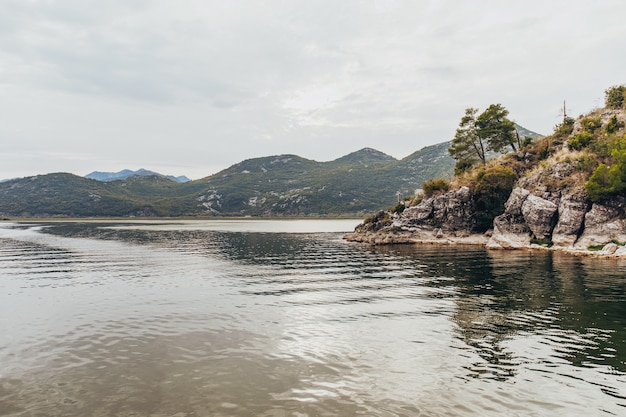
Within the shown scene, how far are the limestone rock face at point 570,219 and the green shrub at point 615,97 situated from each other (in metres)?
33.3

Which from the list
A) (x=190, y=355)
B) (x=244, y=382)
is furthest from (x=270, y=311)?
(x=244, y=382)

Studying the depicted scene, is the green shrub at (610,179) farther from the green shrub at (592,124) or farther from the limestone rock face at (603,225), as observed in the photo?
the green shrub at (592,124)

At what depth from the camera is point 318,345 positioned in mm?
20844

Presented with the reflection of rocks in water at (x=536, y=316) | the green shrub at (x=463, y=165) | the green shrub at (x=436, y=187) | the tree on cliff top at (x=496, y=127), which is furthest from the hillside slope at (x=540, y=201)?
the reflection of rocks in water at (x=536, y=316)

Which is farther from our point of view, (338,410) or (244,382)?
(244,382)

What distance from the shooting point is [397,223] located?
91688 mm

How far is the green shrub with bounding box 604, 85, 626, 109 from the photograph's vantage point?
270 ft

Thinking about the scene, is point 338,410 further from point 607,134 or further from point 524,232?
point 607,134

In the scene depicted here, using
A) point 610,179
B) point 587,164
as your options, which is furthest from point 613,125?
point 610,179

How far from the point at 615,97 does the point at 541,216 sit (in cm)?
3856

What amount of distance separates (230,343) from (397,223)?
7484cm

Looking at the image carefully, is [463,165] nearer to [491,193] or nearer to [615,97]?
[491,193]

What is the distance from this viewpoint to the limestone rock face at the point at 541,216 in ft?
225

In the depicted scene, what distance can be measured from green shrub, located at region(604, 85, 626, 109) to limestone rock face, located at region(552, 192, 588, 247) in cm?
3328
